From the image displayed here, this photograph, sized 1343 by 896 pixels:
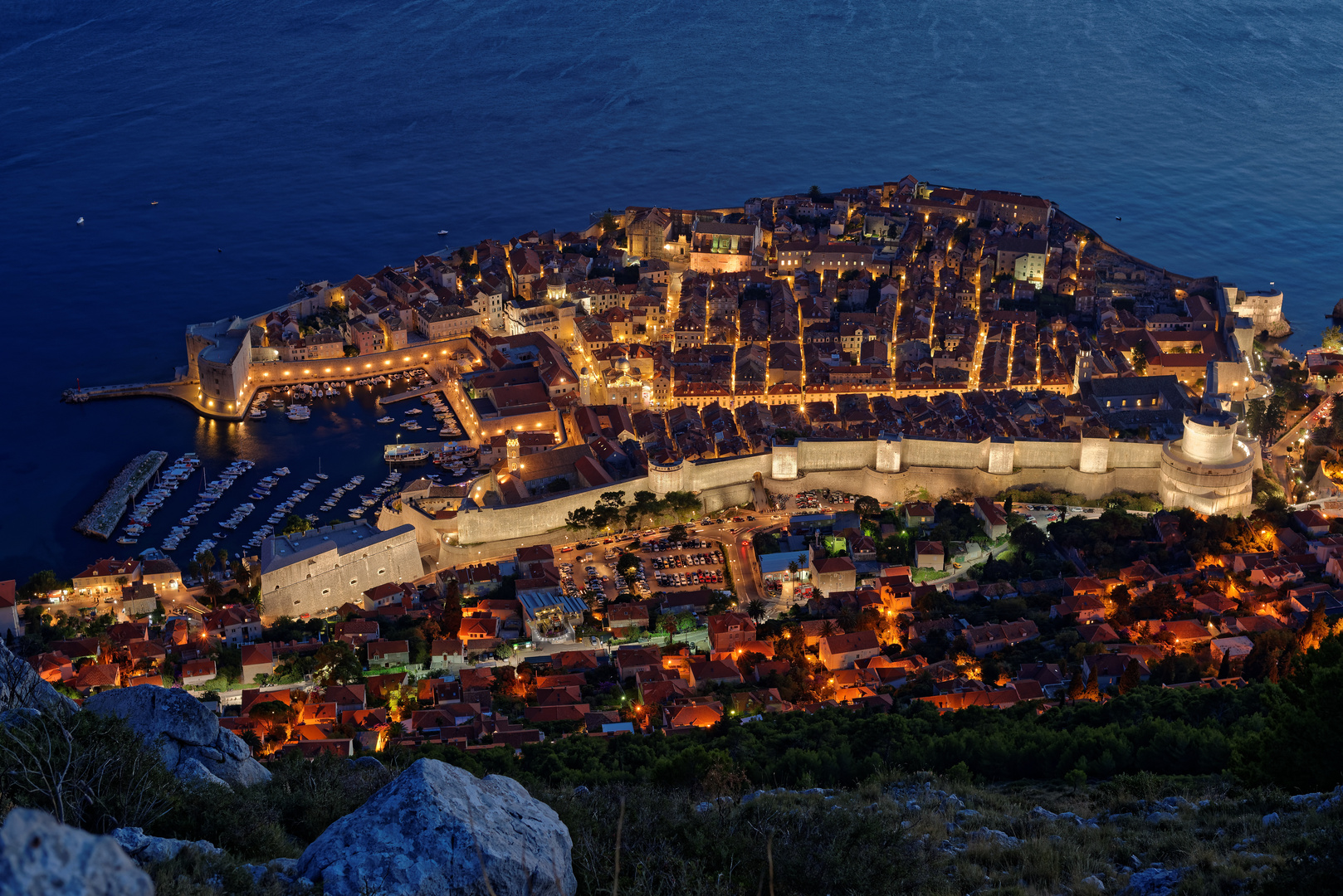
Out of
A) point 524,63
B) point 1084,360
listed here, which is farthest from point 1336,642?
point 524,63

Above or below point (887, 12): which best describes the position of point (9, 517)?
below

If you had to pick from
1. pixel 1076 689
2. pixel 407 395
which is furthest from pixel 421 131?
pixel 1076 689

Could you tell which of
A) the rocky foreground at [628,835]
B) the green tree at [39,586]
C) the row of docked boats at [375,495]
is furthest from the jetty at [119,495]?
the rocky foreground at [628,835]

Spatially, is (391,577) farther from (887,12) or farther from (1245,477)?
(887,12)

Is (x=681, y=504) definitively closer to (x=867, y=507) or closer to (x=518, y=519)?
(x=518, y=519)

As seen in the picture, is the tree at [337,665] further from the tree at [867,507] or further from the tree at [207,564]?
the tree at [867,507]

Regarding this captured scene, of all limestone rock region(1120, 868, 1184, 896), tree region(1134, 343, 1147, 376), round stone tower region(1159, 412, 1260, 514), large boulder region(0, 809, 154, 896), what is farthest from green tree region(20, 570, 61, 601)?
tree region(1134, 343, 1147, 376)

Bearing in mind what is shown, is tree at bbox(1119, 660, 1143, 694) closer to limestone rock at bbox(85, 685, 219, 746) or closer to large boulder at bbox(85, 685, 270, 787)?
large boulder at bbox(85, 685, 270, 787)
